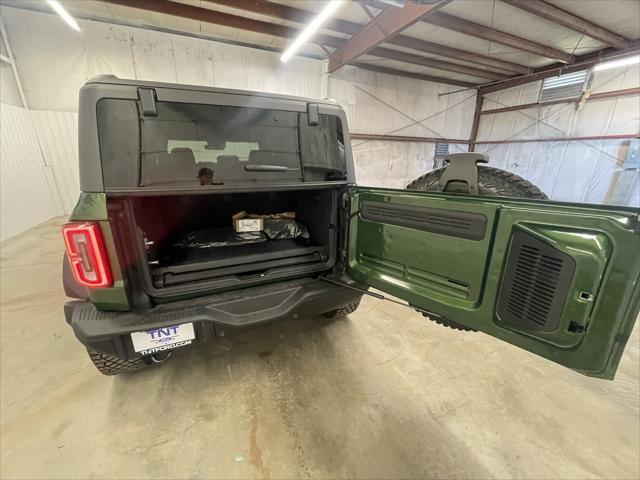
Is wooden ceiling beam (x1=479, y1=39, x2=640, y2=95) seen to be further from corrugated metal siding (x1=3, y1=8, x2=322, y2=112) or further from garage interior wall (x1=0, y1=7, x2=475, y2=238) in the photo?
corrugated metal siding (x1=3, y1=8, x2=322, y2=112)

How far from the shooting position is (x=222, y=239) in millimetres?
2072

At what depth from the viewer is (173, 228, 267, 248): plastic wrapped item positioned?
1.99 m

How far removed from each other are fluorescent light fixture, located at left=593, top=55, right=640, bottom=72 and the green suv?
25.6 ft

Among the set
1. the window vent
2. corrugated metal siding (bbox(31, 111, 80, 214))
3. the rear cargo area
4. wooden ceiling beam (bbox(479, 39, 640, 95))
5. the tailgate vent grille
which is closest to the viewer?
the tailgate vent grille

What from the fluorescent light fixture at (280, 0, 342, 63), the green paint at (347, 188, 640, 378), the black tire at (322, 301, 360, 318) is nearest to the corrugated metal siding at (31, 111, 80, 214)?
the fluorescent light fixture at (280, 0, 342, 63)

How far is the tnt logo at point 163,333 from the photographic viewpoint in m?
1.24

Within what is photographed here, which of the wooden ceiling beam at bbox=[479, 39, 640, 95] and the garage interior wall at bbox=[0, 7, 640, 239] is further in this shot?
the wooden ceiling beam at bbox=[479, 39, 640, 95]

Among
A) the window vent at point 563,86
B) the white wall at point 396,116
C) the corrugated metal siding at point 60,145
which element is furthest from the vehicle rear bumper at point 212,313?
the window vent at point 563,86

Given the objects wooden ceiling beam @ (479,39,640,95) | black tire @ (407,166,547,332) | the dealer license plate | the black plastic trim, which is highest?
wooden ceiling beam @ (479,39,640,95)

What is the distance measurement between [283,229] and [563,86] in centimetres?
988

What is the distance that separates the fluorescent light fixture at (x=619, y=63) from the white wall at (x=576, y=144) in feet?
0.60

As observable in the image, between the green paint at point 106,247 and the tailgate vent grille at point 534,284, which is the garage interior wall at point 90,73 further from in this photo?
the tailgate vent grille at point 534,284

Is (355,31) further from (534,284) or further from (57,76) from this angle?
(534,284)

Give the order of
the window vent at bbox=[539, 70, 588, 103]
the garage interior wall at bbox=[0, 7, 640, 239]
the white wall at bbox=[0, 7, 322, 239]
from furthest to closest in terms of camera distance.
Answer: the window vent at bbox=[539, 70, 588, 103], the garage interior wall at bbox=[0, 7, 640, 239], the white wall at bbox=[0, 7, 322, 239]
